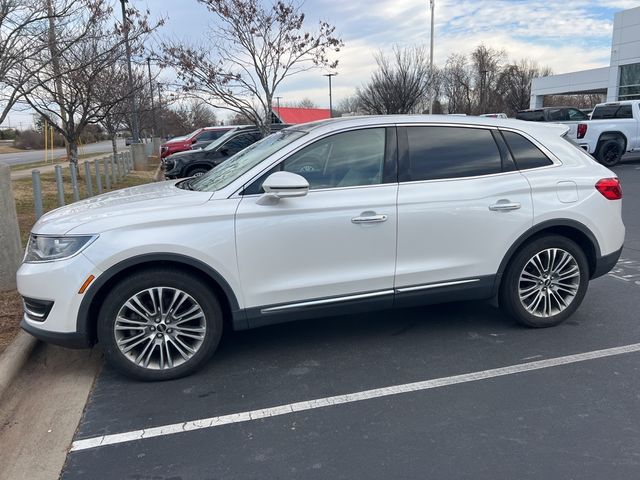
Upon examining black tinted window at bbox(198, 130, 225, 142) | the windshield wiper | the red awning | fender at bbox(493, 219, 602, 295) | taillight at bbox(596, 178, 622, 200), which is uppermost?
the red awning

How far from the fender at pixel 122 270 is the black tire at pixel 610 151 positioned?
1692cm

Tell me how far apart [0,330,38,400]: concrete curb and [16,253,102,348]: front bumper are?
0.44 metres

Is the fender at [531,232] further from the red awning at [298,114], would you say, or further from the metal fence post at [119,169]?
the red awning at [298,114]

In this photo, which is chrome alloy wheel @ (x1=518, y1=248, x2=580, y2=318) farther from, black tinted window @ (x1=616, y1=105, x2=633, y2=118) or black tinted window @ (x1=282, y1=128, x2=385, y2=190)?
black tinted window @ (x1=616, y1=105, x2=633, y2=118)

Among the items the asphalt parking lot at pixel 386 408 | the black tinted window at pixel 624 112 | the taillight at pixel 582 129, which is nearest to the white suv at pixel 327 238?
the asphalt parking lot at pixel 386 408

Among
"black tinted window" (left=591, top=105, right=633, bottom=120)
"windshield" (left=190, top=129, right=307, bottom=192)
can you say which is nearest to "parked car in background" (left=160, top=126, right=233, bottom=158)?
"black tinted window" (left=591, top=105, right=633, bottom=120)

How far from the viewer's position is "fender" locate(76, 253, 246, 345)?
3409 millimetres

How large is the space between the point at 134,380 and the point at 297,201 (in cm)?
169

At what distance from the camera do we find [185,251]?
11.5 feet

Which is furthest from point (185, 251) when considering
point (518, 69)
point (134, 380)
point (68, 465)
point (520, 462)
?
point (518, 69)

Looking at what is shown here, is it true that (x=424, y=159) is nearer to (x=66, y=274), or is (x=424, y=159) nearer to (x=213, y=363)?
(x=213, y=363)

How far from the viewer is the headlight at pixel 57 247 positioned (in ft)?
11.2

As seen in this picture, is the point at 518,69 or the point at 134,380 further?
the point at 518,69

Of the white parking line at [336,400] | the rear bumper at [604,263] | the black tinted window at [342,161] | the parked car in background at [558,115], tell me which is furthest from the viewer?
the parked car in background at [558,115]
